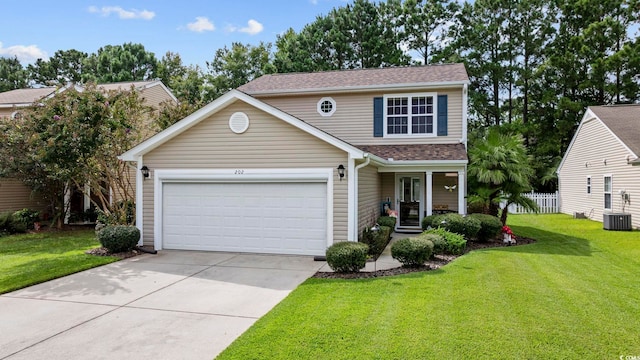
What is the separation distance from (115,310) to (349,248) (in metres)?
4.18

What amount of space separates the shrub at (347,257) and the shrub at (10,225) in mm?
12982

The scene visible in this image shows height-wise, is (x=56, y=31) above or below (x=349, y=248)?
above

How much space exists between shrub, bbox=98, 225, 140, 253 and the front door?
9053mm

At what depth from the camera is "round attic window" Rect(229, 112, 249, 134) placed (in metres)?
10.2

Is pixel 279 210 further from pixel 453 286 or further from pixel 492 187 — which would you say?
pixel 492 187

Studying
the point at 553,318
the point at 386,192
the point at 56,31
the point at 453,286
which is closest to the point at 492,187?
the point at 386,192

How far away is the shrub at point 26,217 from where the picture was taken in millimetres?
14438

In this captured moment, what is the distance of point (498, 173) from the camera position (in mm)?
12250

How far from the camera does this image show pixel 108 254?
33.1 feet

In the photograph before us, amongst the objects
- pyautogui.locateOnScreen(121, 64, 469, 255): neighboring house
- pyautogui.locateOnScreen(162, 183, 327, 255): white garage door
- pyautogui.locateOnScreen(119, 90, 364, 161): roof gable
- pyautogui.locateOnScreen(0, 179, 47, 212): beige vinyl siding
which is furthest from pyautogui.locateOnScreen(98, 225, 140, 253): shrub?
pyautogui.locateOnScreen(0, 179, 47, 212): beige vinyl siding

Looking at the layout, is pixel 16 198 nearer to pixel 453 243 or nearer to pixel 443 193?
pixel 443 193

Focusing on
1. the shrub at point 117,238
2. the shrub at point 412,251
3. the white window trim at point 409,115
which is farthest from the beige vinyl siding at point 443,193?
the shrub at point 117,238

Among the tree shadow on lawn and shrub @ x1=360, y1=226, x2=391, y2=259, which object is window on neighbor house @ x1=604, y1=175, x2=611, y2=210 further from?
shrub @ x1=360, y1=226, x2=391, y2=259

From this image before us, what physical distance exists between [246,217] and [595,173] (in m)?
16.6
